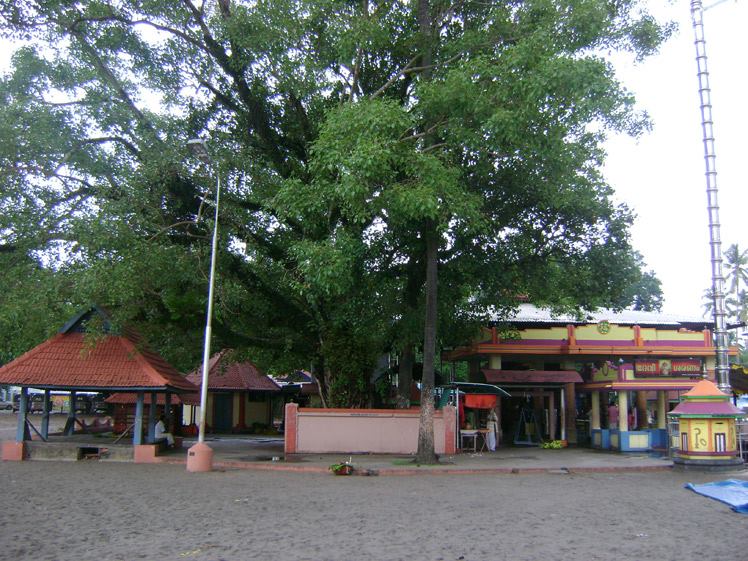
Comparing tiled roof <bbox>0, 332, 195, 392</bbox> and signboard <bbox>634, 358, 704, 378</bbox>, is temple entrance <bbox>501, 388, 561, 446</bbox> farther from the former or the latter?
tiled roof <bbox>0, 332, 195, 392</bbox>

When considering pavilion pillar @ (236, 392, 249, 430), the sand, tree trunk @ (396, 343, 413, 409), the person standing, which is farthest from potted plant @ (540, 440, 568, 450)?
pavilion pillar @ (236, 392, 249, 430)

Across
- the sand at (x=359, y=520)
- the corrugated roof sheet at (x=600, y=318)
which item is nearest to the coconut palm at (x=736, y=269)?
the corrugated roof sheet at (x=600, y=318)

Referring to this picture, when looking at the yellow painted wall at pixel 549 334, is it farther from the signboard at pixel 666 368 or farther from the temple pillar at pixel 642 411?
the signboard at pixel 666 368

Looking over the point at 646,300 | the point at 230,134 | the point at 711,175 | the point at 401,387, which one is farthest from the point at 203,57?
the point at 646,300

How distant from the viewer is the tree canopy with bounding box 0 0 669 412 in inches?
579

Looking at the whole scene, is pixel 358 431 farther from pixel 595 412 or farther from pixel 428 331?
pixel 595 412

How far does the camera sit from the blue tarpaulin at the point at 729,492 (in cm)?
984

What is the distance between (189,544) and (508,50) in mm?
11990

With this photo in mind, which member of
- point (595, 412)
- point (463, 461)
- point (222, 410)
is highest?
point (595, 412)

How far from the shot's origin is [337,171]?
1541cm

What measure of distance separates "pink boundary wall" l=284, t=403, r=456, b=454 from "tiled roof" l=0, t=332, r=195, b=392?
11.5ft

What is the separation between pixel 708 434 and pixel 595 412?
7943 millimetres

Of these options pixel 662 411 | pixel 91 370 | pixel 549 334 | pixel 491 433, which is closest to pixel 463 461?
pixel 491 433

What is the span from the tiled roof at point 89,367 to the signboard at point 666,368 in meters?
14.0
